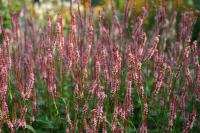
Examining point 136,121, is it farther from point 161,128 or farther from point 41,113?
point 41,113

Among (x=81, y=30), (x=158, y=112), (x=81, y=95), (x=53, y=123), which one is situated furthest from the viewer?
(x=81, y=30)

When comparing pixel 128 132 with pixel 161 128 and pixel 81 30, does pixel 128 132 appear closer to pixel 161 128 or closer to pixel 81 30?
pixel 161 128

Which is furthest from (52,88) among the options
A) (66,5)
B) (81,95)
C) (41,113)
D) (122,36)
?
(66,5)

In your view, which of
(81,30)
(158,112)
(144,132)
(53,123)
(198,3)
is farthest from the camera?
(198,3)

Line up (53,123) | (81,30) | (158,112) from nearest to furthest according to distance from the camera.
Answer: (53,123) → (158,112) → (81,30)

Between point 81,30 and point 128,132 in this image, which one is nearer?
point 128,132

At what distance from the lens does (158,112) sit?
4.30 m

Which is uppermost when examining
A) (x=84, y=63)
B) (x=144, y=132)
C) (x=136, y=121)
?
(x=84, y=63)

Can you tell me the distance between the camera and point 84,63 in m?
3.74

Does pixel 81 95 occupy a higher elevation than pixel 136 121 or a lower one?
higher

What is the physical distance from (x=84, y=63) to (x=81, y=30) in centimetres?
93

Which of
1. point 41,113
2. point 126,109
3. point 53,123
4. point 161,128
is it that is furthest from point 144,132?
point 41,113

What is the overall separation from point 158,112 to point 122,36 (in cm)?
97

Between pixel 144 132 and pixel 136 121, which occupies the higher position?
pixel 144 132
